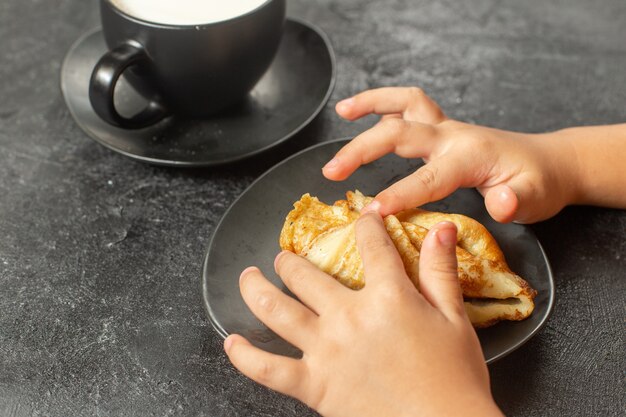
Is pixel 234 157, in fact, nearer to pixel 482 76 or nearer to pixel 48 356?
pixel 48 356

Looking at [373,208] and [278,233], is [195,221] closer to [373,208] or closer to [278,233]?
[278,233]

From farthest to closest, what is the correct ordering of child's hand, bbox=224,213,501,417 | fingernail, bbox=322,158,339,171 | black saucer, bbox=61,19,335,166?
1. black saucer, bbox=61,19,335,166
2. fingernail, bbox=322,158,339,171
3. child's hand, bbox=224,213,501,417

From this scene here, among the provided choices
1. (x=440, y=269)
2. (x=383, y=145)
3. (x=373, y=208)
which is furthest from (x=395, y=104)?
(x=440, y=269)

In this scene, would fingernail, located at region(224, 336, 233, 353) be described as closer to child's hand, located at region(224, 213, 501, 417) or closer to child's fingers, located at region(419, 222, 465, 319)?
child's hand, located at region(224, 213, 501, 417)

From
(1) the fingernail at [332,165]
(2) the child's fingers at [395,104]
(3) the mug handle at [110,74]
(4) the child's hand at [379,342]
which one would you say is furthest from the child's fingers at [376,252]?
(3) the mug handle at [110,74]

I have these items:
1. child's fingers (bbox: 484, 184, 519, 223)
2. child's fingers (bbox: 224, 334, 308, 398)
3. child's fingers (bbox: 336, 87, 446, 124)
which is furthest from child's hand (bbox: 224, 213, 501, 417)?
child's fingers (bbox: 336, 87, 446, 124)

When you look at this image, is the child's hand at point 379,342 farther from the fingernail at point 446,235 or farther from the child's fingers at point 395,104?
the child's fingers at point 395,104
